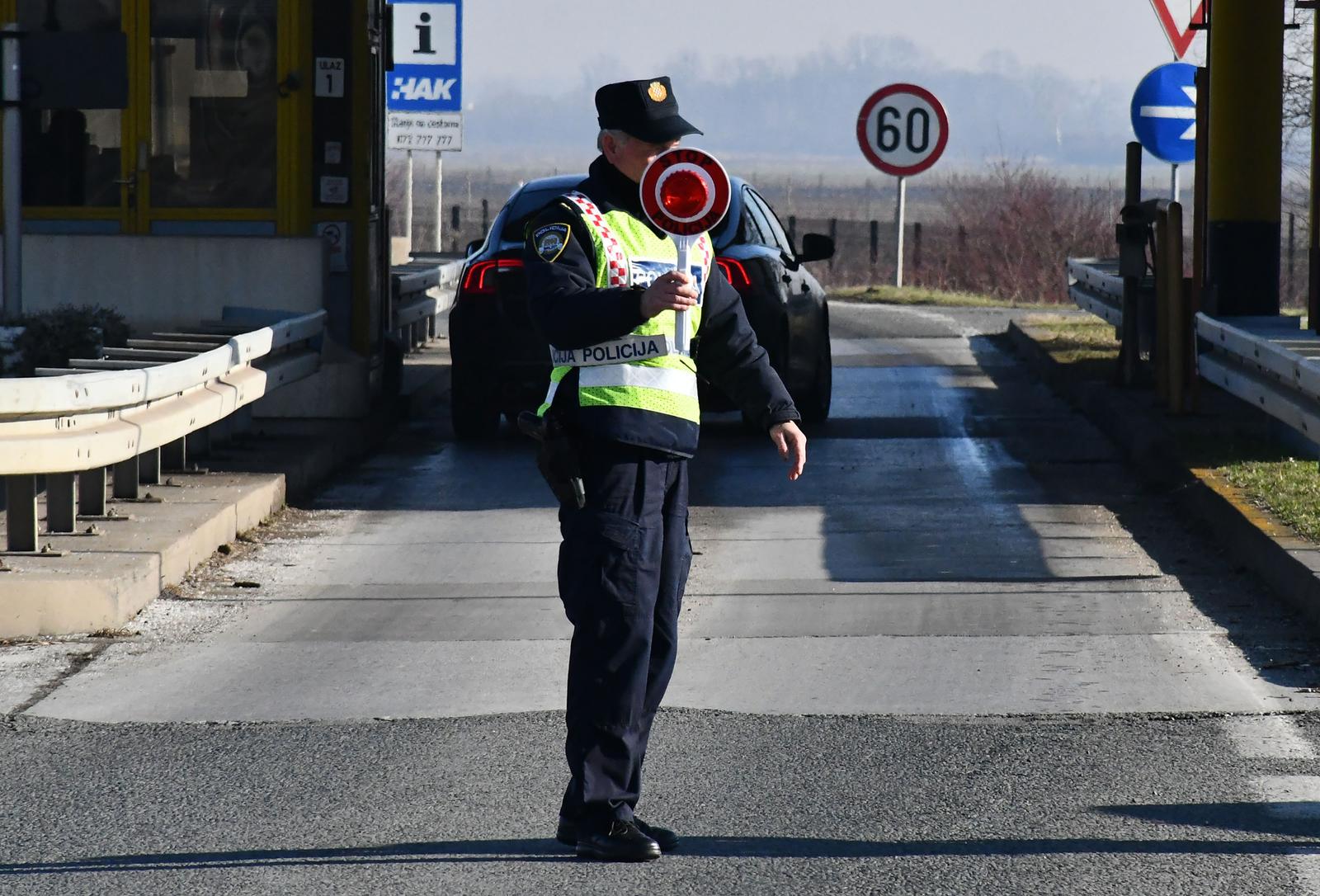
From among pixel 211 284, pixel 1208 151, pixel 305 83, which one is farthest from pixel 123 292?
pixel 1208 151

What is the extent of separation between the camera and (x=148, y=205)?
13.3 m

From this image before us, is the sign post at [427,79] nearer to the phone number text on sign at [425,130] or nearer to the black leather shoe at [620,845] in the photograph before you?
the phone number text on sign at [425,130]

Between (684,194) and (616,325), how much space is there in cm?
35

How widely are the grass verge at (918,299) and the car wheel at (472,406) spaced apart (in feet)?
42.6

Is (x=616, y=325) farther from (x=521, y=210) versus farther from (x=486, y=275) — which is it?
(x=521, y=210)

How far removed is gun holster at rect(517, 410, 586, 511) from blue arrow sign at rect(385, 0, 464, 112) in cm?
1587

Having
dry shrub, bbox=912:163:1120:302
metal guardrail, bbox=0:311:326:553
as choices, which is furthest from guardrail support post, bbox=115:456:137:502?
dry shrub, bbox=912:163:1120:302

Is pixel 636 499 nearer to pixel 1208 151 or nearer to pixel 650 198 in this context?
pixel 650 198

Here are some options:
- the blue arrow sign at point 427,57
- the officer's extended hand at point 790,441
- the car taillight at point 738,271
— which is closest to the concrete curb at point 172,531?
the car taillight at point 738,271

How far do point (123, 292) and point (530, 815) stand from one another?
797 centimetres

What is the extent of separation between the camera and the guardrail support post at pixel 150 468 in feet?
32.1

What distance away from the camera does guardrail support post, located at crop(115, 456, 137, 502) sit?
9.38 m

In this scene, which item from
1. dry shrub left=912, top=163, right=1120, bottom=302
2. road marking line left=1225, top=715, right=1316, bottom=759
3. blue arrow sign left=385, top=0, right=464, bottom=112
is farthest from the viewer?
dry shrub left=912, top=163, right=1120, bottom=302

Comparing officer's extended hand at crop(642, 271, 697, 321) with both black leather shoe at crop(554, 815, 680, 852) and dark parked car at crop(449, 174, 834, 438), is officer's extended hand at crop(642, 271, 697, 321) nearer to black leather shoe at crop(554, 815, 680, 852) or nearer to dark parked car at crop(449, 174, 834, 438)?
black leather shoe at crop(554, 815, 680, 852)
